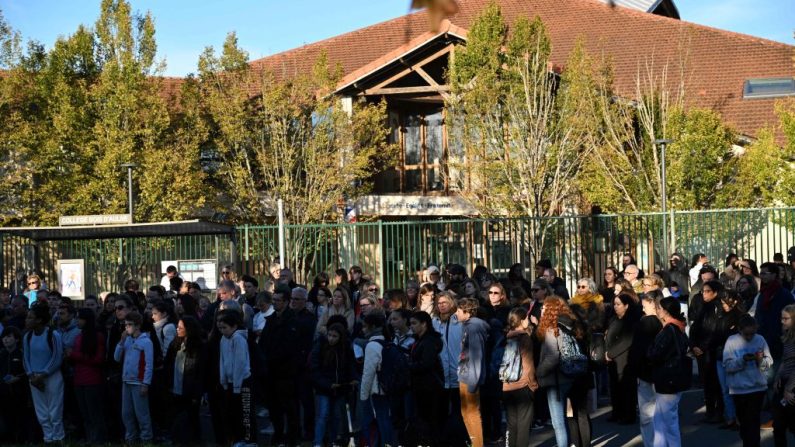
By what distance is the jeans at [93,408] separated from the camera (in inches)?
525

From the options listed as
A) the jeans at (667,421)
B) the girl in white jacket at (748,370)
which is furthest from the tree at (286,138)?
the jeans at (667,421)

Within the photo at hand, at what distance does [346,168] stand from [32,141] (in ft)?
27.6

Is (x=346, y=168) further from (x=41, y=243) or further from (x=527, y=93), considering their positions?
(x=41, y=243)

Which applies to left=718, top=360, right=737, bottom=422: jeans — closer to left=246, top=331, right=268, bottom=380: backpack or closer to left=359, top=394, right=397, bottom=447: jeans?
left=359, top=394, right=397, bottom=447: jeans

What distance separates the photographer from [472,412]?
447 inches

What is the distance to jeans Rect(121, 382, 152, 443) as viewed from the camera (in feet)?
Result: 42.3

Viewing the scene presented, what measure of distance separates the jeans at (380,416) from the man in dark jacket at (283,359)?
137 cm

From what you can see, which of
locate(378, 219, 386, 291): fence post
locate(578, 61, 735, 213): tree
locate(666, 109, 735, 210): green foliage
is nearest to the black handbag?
locate(378, 219, 386, 291): fence post

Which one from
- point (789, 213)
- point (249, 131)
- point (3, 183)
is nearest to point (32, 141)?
point (3, 183)

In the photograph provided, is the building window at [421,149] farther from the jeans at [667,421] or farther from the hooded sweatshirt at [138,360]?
the jeans at [667,421]

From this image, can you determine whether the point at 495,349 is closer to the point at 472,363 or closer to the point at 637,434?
the point at 472,363

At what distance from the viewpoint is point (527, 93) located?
27906 mm

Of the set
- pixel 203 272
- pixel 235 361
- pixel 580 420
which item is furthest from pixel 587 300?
pixel 203 272

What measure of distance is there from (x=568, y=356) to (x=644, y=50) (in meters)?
28.2
